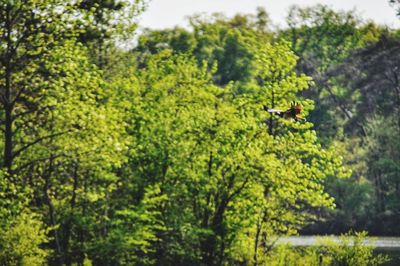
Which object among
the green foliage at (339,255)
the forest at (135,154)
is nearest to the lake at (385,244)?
the green foliage at (339,255)

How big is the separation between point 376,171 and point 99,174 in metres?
54.0

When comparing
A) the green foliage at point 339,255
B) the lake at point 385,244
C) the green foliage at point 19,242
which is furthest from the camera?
the lake at point 385,244

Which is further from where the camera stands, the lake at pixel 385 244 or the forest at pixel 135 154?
the lake at pixel 385 244

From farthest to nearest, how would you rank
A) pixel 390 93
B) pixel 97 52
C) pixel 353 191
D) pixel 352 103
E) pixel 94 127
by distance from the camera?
1. pixel 352 103
2. pixel 390 93
3. pixel 353 191
4. pixel 97 52
5. pixel 94 127

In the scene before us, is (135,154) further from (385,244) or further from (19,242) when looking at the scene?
(385,244)

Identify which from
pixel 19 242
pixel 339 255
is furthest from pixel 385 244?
pixel 19 242

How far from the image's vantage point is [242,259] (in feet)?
99.7

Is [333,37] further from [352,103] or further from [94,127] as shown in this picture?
[94,127]

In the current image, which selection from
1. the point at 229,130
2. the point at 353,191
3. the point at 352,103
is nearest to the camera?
the point at 229,130

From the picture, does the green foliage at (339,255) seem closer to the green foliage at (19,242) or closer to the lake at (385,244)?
the green foliage at (19,242)

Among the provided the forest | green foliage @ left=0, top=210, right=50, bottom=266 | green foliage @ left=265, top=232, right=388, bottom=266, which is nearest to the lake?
green foliage @ left=265, top=232, right=388, bottom=266

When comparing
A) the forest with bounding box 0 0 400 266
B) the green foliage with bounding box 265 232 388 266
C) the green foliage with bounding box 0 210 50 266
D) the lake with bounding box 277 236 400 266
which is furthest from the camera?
the lake with bounding box 277 236 400 266

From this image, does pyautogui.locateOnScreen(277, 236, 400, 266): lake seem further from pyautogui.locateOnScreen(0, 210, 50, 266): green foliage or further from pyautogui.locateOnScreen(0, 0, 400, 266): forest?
pyautogui.locateOnScreen(0, 210, 50, 266): green foliage

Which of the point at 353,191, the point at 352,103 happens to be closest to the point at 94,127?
the point at 353,191
